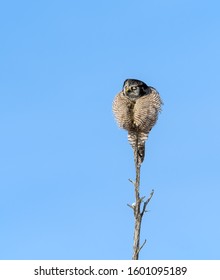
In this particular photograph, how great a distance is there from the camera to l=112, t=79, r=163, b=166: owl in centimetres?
975

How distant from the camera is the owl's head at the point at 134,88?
10.1 metres

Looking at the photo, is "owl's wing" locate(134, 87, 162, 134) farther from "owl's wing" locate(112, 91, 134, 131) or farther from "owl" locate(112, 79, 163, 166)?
"owl's wing" locate(112, 91, 134, 131)

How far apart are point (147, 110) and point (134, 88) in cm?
49

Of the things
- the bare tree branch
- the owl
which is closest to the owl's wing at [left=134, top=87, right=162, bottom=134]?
the owl

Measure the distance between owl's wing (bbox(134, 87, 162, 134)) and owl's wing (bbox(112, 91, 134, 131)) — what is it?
14 cm

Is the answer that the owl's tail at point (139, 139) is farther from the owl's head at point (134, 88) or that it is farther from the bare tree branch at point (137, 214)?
the bare tree branch at point (137, 214)

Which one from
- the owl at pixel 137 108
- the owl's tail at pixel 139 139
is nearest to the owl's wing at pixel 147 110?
the owl at pixel 137 108

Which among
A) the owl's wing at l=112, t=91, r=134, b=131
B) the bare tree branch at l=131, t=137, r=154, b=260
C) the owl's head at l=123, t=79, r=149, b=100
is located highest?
the owl's head at l=123, t=79, r=149, b=100

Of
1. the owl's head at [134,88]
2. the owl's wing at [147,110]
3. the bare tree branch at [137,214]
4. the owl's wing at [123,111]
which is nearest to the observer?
the bare tree branch at [137,214]

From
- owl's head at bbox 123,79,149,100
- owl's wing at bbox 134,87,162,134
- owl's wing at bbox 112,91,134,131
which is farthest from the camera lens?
owl's head at bbox 123,79,149,100

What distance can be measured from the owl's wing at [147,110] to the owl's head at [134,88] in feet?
0.32

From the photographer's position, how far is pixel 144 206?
707 centimetres

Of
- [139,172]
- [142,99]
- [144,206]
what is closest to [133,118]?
[142,99]

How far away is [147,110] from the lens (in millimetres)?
9914
